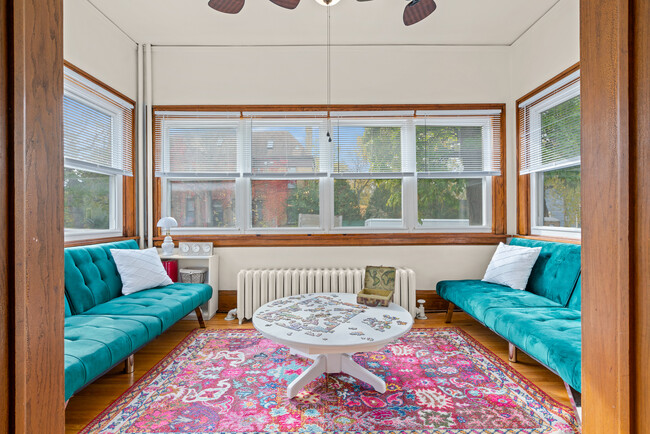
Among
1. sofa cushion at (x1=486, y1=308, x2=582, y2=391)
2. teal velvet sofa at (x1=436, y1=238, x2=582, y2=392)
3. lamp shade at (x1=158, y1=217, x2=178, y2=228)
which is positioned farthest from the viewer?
lamp shade at (x1=158, y1=217, x2=178, y2=228)

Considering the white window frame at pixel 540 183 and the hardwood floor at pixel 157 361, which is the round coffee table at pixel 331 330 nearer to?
the hardwood floor at pixel 157 361

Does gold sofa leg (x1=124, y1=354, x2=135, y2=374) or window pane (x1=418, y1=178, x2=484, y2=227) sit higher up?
window pane (x1=418, y1=178, x2=484, y2=227)

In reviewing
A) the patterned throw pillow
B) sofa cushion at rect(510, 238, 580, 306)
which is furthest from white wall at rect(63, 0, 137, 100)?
sofa cushion at rect(510, 238, 580, 306)

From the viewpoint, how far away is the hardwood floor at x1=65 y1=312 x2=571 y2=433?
192 cm

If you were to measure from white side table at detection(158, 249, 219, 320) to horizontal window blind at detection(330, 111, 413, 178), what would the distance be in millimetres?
1684

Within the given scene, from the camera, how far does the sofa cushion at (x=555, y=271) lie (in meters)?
2.61

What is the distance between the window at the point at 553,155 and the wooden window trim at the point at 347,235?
277mm

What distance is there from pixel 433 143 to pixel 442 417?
2845 mm

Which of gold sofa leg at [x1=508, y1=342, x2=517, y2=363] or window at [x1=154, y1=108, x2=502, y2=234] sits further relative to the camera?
window at [x1=154, y1=108, x2=502, y2=234]

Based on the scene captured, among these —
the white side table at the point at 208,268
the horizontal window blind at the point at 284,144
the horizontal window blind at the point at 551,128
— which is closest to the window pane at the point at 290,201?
the horizontal window blind at the point at 284,144

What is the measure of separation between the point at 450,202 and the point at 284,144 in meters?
2.05

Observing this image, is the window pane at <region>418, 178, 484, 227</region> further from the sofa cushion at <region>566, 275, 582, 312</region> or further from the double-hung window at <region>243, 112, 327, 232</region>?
the sofa cushion at <region>566, 275, 582, 312</region>

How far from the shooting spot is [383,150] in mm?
3768

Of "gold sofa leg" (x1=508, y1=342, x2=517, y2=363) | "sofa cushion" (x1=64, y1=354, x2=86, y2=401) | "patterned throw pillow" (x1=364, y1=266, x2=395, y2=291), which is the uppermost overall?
"patterned throw pillow" (x1=364, y1=266, x2=395, y2=291)
